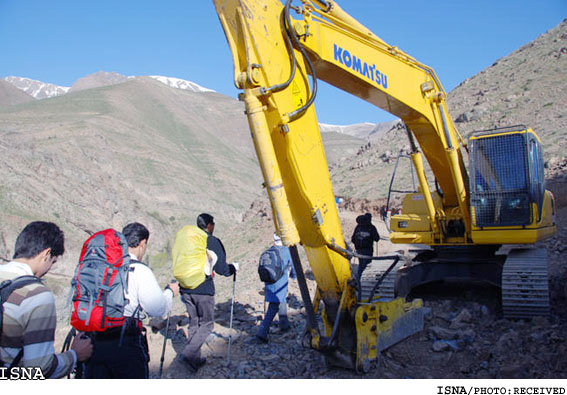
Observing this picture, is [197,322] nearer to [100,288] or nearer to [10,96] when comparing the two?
[100,288]

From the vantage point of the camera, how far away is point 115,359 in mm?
3490

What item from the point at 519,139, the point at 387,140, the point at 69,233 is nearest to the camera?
the point at 519,139

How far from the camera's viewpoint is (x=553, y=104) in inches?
1103

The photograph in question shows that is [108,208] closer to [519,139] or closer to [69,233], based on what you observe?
[69,233]

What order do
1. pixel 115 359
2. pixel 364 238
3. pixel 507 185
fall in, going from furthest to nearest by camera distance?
pixel 364 238, pixel 507 185, pixel 115 359

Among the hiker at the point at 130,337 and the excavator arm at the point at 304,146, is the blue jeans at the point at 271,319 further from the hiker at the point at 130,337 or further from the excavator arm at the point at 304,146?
the hiker at the point at 130,337

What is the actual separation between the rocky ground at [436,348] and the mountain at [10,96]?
94.5 meters

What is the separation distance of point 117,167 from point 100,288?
37.0 m

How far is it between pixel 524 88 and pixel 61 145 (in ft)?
113

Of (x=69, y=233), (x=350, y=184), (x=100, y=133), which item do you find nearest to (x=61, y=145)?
(x=100, y=133)

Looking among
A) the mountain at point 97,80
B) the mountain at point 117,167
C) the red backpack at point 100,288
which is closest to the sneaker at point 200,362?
the red backpack at point 100,288

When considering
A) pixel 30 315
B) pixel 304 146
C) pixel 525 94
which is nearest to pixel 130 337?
pixel 30 315

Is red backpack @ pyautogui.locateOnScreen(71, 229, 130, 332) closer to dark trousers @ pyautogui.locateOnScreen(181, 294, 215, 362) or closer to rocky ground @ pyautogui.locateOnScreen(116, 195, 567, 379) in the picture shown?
dark trousers @ pyautogui.locateOnScreen(181, 294, 215, 362)

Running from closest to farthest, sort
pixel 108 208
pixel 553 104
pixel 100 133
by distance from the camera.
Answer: pixel 553 104
pixel 108 208
pixel 100 133
